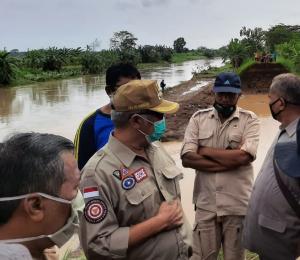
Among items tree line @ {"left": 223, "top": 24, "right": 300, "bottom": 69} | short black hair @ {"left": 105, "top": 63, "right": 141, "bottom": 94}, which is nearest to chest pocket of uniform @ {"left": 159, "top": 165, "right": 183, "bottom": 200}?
short black hair @ {"left": 105, "top": 63, "right": 141, "bottom": 94}

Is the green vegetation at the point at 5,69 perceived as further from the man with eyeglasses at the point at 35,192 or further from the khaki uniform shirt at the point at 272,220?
the man with eyeglasses at the point at 35,192

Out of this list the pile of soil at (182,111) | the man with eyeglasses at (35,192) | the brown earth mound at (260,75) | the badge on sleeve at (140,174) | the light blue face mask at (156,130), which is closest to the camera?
the man with eyeglasses at (35,192)

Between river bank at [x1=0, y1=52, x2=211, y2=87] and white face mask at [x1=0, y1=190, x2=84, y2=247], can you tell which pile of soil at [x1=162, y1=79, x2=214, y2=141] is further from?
river bank at [x1=0, y1=52, x2=211, y2=87]

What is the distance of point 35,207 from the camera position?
4.12 feet

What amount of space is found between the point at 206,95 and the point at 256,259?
17.4 metres

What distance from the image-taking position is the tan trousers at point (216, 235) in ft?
10.3

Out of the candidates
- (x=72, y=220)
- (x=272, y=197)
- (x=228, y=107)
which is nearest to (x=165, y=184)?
(x=272, y=197)

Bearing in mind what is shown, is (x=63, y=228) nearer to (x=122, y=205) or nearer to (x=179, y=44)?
(x=122, y=205)

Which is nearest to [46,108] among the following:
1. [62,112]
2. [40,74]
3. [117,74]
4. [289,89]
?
[62,112]

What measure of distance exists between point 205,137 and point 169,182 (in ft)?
3.65

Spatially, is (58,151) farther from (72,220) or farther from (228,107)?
(228,107)

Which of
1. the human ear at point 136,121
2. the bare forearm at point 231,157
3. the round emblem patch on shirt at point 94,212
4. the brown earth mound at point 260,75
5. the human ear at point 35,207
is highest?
the human ear at point 136,121

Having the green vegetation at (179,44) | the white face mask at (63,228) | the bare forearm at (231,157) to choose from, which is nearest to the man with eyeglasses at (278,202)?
the bare forearm at (231,157)

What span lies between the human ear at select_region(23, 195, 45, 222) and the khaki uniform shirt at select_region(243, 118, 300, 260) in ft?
4.46
